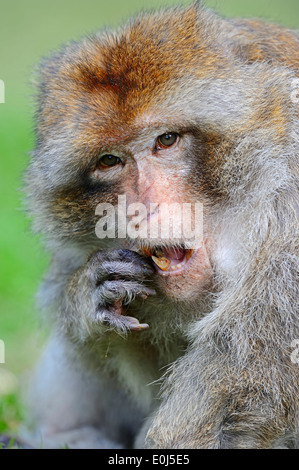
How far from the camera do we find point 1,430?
483 centimetres

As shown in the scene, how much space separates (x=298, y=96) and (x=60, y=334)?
81.8 inches

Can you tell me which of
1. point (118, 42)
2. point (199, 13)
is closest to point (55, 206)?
point (118, 42)

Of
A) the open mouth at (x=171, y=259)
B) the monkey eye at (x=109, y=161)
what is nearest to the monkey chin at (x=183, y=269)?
the open mouth at (x=171, y=259)

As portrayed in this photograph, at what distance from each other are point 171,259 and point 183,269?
79 millimetres

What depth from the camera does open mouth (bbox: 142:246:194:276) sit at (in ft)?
11.6

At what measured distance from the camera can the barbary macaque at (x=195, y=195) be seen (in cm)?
338

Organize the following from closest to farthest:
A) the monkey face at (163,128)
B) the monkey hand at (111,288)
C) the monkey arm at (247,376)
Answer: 1. the monkey arm at (247,376)
2. the monkey face at (163,128)
3. the monkey hand at (111,288)

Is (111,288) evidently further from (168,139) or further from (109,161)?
(168,139)

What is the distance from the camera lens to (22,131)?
1161cm

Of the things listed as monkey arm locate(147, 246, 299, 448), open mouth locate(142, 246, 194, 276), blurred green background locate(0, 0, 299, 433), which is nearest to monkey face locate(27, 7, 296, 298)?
open mouth locate(142, 246, 194, 276)

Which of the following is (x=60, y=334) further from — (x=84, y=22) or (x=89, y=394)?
(x=84, y=22)

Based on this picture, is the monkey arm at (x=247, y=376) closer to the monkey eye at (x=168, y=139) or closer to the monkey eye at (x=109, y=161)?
the monkey eye at (x=168, y=139)

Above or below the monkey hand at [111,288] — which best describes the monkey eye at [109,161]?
above

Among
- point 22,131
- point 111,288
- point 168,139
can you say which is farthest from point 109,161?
point 22,131
